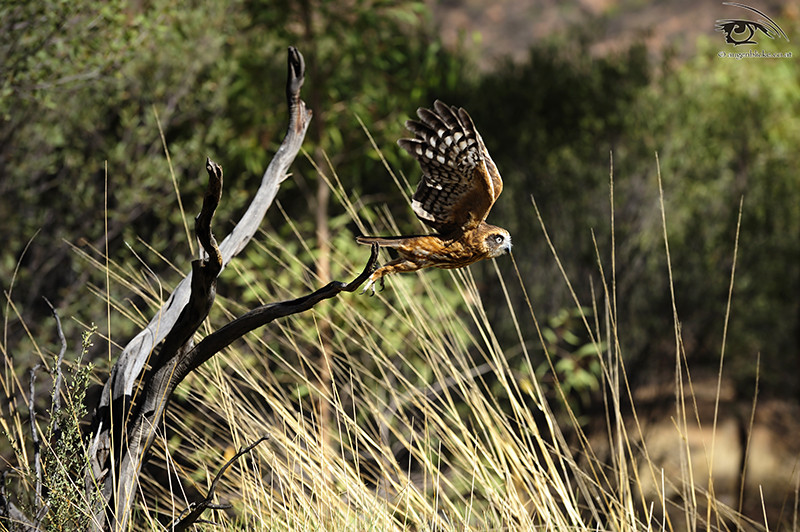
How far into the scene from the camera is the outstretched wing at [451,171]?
125 cm

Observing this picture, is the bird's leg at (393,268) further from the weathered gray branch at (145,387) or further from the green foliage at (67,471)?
the green foliage at (67,471)

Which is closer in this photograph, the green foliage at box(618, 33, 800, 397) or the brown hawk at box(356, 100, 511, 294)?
the brown hawk at box(356, 100, 511, 294)

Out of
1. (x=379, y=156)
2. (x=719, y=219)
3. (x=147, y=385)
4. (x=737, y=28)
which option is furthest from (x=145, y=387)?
(x=719, y=219)

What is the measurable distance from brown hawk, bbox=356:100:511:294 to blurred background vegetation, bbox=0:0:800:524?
1087 mm

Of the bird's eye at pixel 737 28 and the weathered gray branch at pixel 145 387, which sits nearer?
the weathered gray branch at pixel 145 387

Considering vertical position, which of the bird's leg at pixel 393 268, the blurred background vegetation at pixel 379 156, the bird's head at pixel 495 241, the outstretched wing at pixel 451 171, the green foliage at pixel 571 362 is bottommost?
the green foliage at pixel 571 362

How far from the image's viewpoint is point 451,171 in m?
1.27

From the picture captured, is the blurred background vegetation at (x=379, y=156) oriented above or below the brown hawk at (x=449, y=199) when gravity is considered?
below

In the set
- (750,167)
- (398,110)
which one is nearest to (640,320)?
(750,167)

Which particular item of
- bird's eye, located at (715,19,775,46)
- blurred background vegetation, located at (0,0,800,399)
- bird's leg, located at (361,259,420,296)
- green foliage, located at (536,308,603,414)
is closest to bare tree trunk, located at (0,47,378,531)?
bird's leg, located at (361,259,420,296)

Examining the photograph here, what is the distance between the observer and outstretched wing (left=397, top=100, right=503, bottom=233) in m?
1.25

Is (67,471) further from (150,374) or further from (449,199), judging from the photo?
(449,199)

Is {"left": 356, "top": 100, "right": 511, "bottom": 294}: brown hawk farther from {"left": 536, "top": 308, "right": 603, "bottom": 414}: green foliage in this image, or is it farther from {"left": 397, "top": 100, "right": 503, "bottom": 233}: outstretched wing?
{"left": 536, "top": 308, "right": 603, "bottom": 414}: green foliage

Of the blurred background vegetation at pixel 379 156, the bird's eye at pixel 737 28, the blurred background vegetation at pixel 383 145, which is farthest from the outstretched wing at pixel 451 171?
the bird's eye at pixel 737 28
